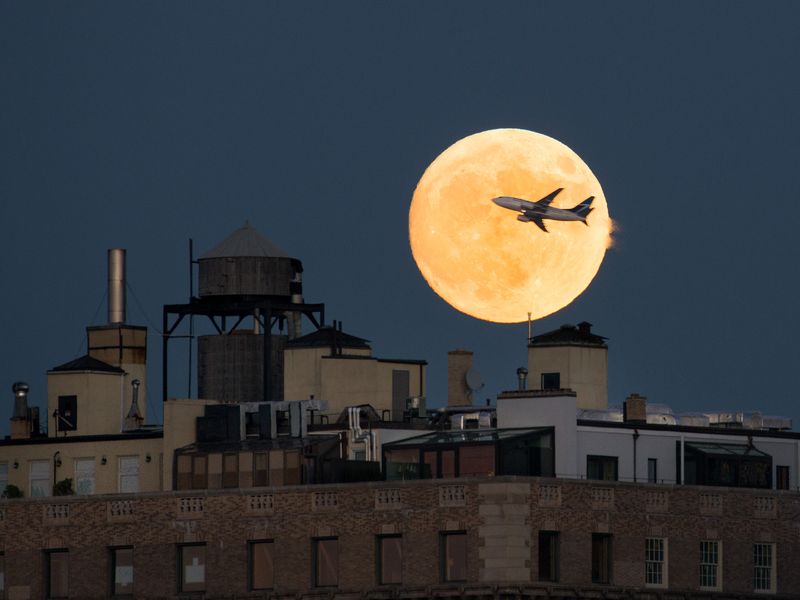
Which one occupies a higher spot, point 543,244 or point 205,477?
point 543,244

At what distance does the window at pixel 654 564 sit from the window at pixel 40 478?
3649 centimetres

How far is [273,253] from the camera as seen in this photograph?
632 feet

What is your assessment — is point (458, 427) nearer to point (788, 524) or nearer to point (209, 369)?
point (788, 524)

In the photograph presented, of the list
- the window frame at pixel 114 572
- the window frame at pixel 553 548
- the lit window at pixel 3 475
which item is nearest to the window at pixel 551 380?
the window frame at pixel 553 548

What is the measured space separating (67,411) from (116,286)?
19894 millimetres

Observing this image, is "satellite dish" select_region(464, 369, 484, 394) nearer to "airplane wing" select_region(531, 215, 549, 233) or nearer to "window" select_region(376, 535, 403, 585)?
"airplane wing" select_region(531, 215, 549, 233)

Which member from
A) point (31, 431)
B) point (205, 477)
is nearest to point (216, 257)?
point (31, 431)

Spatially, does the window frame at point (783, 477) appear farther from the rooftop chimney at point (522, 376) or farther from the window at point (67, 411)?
the window at point (67, 411)

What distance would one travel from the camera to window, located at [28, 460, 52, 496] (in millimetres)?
168125

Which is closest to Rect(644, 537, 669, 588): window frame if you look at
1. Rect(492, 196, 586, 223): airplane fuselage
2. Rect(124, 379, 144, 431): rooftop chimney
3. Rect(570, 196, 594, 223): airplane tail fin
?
Rect(492, 196, 586, 223): airplane fuselage

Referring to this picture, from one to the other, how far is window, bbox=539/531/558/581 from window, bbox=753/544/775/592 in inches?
436

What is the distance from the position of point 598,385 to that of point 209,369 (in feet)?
105

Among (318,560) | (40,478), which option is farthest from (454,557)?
(40,478)

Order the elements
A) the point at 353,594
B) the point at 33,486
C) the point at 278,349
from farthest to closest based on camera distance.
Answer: the point at 278,349 < the point at 33,486 < the point at 353,594
